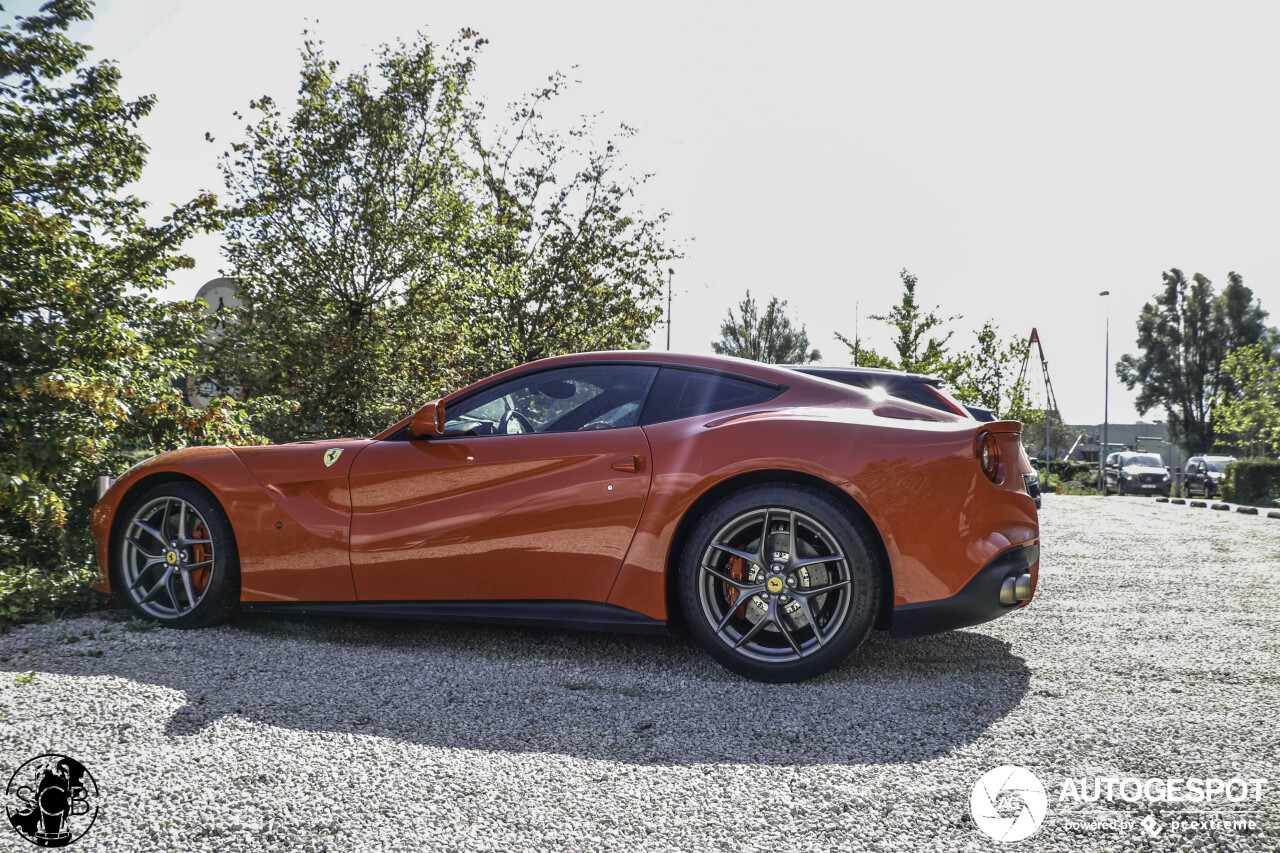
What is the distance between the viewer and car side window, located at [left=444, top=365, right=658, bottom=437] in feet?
12.2

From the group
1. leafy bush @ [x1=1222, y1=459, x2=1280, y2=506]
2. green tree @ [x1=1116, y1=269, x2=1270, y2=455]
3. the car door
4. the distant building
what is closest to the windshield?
leafy bush @ [x1=1222, y1=459, x2=1280, y2=506]

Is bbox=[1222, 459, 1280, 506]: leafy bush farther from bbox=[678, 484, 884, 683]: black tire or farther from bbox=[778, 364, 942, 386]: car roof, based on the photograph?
bbox=[678, 484, 884, 683]: black tire

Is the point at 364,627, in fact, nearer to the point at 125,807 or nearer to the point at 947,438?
the point at 125,807

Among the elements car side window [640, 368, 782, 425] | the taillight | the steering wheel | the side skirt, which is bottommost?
the side skirt

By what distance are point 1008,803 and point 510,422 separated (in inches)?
96.4

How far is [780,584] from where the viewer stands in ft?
10.9

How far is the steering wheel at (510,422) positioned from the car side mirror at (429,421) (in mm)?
263

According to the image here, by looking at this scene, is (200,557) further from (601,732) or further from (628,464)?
(601,732)

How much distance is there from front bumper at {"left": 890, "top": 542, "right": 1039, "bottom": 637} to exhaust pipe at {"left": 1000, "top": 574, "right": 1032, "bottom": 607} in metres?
0.02

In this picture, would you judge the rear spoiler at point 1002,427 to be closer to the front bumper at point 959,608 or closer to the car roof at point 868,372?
the front bumper at point 959,608

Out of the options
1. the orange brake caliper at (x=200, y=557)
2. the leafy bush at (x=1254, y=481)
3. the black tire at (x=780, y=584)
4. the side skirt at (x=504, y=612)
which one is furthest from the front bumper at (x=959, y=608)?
the leafy bush at (x=1254, y=481)

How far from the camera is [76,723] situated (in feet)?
9.15

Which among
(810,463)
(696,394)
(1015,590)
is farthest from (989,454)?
(696,394)

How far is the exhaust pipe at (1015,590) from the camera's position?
3.25 meters
